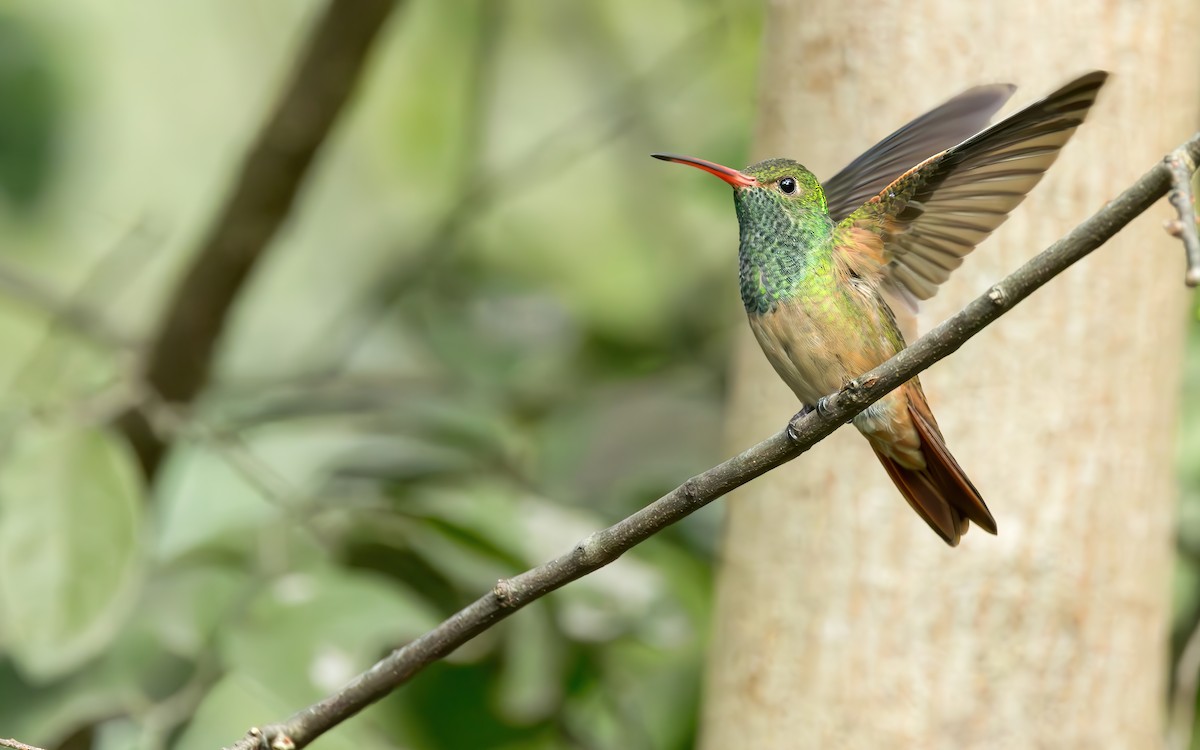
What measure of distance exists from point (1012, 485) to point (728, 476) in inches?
34.2

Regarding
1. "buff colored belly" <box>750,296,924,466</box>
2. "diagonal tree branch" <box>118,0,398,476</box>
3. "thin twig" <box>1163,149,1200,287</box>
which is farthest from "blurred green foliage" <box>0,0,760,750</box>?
"thin twig" <box>1163,149,1200,287</box>

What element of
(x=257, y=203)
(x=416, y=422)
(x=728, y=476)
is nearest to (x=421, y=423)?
(x=416, y=422)

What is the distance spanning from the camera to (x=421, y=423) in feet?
9.71

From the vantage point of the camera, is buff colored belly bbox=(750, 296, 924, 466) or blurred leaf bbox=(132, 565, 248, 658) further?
blurred leaf bbox=(132, 565, 248, 658)

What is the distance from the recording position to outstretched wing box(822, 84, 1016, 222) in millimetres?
1663

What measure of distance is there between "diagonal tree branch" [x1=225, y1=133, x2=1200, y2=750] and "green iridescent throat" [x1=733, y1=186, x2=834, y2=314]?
479 millimetres

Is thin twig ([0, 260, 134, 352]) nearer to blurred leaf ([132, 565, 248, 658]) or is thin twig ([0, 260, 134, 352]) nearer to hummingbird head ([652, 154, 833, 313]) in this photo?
blurred leaf ([132, 565, 248, 658])

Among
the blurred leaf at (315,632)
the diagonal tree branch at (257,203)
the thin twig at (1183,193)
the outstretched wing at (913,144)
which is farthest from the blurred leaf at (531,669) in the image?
the thin twig at (1183,193)

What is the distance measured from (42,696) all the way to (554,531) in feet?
3.12

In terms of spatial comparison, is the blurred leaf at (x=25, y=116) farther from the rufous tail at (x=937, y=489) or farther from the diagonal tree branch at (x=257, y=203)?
the rufous tail at (x=937, y=489)

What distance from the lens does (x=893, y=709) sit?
1864 millimetres

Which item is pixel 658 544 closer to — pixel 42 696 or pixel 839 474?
pixel 839 474

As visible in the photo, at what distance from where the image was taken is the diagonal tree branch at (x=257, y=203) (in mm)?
2676

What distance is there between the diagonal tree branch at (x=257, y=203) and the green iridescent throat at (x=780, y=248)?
1.17 m
